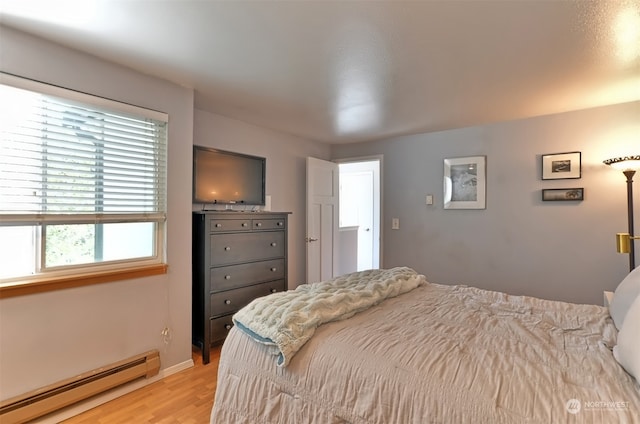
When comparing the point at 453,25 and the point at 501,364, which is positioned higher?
the point at 453,25

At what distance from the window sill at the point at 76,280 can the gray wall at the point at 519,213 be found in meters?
2.77

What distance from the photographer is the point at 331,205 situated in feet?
14.6

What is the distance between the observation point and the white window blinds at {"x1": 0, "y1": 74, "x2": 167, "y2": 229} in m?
1.76

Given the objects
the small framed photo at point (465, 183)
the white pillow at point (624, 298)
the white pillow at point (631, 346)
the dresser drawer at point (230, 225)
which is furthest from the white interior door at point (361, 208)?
the white pillow at point (631, 346)

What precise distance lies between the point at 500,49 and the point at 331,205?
9.34 feet

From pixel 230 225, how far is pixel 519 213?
283 cm

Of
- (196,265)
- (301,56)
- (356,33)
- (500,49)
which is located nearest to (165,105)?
(301,56)

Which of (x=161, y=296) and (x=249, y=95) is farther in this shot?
(x=249, y=95)

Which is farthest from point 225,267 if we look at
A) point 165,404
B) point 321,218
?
Answer: point 321,218

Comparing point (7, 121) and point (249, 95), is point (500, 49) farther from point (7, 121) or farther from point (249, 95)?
point (7, 121)

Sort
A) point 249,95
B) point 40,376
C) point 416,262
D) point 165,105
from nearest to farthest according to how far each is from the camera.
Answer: point 40,376
point 165,105
point 249,95
point 416,262

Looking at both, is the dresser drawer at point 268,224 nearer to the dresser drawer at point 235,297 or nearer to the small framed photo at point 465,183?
the dresser drawer at point 235,297

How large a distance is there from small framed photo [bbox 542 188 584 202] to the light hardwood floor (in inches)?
132

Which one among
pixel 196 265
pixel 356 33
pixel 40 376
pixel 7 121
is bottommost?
pixel 40 376
